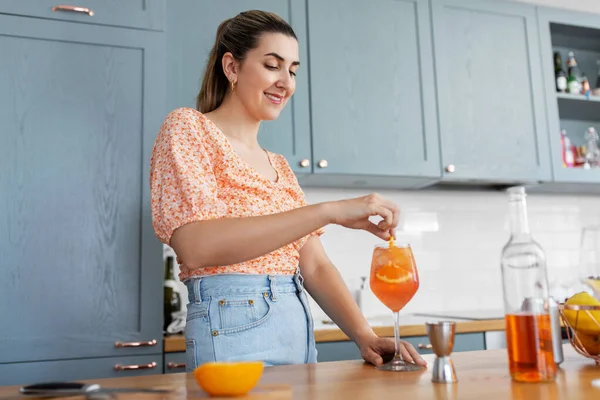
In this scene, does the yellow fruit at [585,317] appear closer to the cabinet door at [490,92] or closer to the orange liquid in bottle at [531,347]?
the orange liquid in bottle at [531,347]

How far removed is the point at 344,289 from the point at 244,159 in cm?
37

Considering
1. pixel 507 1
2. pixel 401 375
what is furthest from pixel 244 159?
pixel 507 1

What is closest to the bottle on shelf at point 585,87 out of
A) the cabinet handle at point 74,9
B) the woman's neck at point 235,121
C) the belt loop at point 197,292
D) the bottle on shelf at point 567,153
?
the bottle on shelf at point 567,153

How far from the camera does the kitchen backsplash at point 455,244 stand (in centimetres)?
279

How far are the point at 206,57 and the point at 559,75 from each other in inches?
73.0

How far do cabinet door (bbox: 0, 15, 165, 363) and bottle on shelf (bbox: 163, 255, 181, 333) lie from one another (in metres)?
0.26

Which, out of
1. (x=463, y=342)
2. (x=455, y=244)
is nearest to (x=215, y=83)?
(x=463, y=342)

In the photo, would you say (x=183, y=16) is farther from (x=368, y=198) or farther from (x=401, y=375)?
(x=401, y=375)

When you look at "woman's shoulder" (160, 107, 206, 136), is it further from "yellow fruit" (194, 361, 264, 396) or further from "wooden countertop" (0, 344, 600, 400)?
"yellow fruit" (194, 361, 264, 396)

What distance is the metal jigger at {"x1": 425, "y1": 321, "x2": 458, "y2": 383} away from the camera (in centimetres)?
82

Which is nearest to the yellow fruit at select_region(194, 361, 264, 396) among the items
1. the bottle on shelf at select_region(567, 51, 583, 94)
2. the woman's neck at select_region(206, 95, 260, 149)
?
the woman's neck at select_region(206, 95, 260, 149)

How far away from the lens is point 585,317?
95 cm

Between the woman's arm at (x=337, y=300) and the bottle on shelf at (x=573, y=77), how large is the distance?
2195mm

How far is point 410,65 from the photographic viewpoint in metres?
2.66
